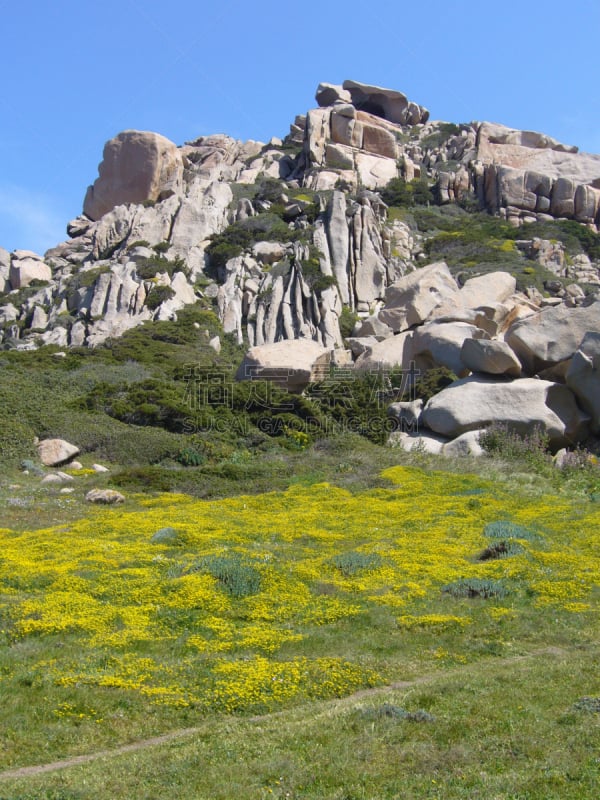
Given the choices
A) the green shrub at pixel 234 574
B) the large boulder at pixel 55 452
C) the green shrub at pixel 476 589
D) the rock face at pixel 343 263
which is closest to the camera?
the green shrub at pixel 476 589

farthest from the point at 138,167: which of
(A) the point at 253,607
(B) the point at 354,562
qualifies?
(A) the point at 253,607

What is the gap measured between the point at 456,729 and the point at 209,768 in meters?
2.44

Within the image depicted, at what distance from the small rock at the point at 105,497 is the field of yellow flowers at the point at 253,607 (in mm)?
2517

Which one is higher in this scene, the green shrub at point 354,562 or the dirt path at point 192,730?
the green shrub at point 354,562

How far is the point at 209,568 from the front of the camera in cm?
1341

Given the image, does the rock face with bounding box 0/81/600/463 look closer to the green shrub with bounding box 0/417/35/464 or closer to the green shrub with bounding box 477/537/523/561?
the green shrub with bounding box 0/417/35/464

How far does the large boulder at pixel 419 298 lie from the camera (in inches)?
1902

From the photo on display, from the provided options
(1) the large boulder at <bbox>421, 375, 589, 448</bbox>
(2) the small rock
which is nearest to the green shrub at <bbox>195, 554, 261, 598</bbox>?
(2) the small rock

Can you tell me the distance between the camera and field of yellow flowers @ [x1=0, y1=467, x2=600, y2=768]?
8.82 m

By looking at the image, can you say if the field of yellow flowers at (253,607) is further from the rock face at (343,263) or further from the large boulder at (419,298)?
the large boulder at (419,298)

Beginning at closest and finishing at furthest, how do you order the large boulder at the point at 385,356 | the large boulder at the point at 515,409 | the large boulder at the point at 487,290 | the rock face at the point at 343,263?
the large boulder at the point at 515,409
the rock face at the point at 343,263
the large boulder at the point at 385,356
the large boulder at the point at 487,290

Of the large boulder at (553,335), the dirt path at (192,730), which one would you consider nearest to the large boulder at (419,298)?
the large boulder at (553,335)

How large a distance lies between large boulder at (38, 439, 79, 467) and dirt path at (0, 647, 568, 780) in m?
20.9

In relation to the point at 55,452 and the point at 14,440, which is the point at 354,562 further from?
the point at 14,440
